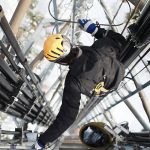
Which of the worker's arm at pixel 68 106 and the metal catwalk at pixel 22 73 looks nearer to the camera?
the metal catwalk at pixel 22 73

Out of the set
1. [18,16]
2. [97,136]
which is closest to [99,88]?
[97,136]

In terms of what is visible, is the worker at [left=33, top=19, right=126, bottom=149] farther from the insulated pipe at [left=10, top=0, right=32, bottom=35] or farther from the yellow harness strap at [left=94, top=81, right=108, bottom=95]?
the insulated pipe at [left=10, top=0, right=32, bottom=35]

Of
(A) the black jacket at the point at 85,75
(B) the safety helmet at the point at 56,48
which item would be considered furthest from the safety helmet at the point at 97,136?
(B) the safety helmet at the point at 56,48

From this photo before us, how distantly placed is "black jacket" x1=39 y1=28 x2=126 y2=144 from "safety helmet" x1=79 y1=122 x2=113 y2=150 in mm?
1525

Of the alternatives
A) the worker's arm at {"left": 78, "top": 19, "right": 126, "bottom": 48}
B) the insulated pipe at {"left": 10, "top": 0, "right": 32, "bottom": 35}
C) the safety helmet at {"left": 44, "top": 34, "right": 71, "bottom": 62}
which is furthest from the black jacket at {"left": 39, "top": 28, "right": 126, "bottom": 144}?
the insulated pipe at {"left": 10, "top": 0, "right": 32, "bottom": 35}

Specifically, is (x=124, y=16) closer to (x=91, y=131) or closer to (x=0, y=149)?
(x=91, y=131)

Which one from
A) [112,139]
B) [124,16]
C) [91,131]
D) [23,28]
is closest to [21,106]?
[91,131]

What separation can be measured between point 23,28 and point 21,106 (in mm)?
10108

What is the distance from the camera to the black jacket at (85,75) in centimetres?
476

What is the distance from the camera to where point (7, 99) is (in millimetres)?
5992

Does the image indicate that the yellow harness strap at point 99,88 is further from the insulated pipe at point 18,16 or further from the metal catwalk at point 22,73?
the insulated pipe at point 18,16

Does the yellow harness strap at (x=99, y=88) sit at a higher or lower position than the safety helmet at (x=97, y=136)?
higher

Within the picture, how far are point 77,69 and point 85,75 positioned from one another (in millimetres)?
136

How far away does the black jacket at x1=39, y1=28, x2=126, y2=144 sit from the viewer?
4.76 m
